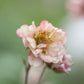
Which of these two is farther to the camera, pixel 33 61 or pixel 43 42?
pixel 43 42

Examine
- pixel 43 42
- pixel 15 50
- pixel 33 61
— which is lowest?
pixel 33 61

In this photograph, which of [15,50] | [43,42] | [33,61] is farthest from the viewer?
[15,50]

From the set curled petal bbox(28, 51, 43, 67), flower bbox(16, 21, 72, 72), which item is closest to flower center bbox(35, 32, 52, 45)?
flower bbox(16, 21, 72, 72)

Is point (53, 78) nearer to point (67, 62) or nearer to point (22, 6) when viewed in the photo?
point (67, 62)

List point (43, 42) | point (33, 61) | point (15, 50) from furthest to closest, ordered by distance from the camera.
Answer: point (15, 50) → point (43, 42) → point (33, 61)

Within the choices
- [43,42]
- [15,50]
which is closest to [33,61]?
[43,42]

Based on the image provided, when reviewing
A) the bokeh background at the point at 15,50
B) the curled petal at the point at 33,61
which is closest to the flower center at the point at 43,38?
the curled petal at the point at 33,61

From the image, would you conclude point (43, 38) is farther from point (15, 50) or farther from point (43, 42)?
point (15, 50)

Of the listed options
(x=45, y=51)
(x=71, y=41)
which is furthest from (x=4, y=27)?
(x=45, y=51)

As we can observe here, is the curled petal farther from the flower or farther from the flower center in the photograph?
the flower center
